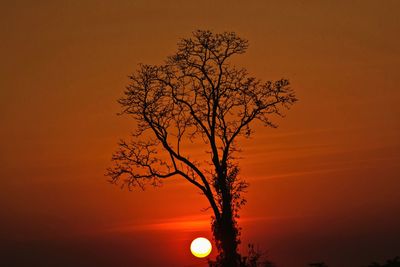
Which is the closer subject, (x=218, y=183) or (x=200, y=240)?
(x=218, y=183)

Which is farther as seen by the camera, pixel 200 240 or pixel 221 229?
pixel 200 240

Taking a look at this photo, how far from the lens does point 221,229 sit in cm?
3397

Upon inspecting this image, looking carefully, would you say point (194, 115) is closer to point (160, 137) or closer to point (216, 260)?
point (160, 137)

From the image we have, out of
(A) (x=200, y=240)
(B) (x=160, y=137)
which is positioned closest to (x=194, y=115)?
(B) (x=160, y=137)

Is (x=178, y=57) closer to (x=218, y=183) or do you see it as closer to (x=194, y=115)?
(x=194, y=115)

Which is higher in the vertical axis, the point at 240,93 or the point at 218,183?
the point at 240,93

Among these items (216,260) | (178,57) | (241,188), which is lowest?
(216,260)

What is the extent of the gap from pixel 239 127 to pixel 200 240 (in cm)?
777

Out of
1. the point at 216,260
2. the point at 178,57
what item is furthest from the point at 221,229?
the point at 178,57

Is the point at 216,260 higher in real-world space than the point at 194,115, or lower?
lower

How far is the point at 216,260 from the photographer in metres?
34.1

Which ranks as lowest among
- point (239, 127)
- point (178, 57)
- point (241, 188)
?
point (241, 188)

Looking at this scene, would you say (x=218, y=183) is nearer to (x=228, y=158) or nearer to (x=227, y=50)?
(x=228, y=158)

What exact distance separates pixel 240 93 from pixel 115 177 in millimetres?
5768
